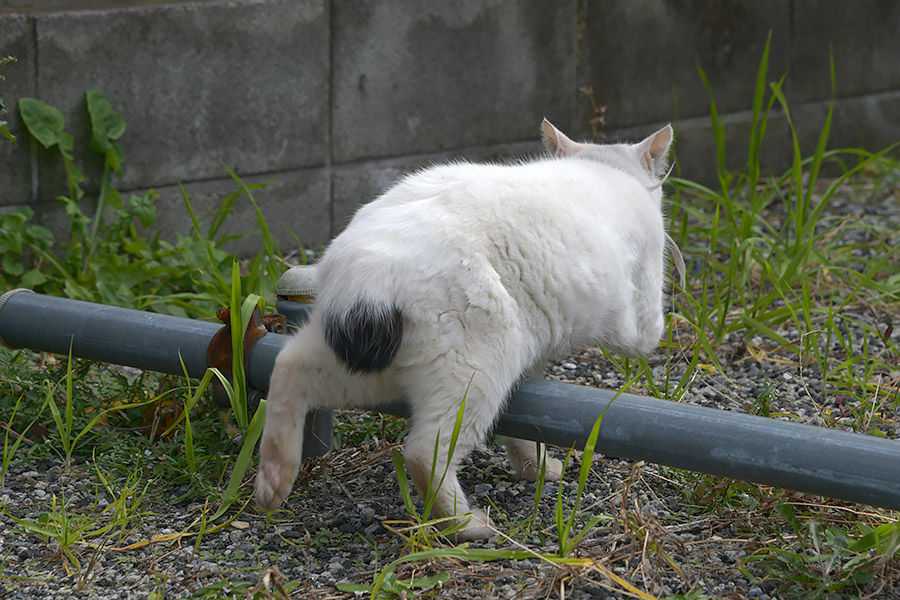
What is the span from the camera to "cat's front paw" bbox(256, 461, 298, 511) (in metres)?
1.92

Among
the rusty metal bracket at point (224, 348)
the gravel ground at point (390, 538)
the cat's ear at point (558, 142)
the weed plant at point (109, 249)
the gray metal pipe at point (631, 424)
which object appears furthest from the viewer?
the weed plant at point (109, 249)

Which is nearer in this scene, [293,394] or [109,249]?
[293,394]

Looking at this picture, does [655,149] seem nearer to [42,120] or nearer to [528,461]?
[528,461]

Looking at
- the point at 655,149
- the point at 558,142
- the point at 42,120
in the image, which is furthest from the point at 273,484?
the point at 42,120

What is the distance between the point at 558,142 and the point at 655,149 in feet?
0.80

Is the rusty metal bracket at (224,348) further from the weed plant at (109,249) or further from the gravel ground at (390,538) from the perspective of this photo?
the weed plant at (109,249)

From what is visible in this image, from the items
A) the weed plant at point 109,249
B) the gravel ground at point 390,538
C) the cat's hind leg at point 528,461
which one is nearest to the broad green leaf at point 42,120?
the weed plant at point 109,249

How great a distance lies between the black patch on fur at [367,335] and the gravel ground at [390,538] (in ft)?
1.21

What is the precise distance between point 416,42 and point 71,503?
230cm

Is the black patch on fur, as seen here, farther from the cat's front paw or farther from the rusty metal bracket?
the rusty metal bracket

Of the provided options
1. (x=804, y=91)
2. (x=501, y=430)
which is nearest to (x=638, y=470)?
(x=501, y=430)

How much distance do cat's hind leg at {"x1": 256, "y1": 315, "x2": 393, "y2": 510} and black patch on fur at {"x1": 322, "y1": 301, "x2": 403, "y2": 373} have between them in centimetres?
9

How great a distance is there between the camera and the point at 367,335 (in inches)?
70.2

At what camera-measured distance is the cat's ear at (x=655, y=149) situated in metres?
2.45
